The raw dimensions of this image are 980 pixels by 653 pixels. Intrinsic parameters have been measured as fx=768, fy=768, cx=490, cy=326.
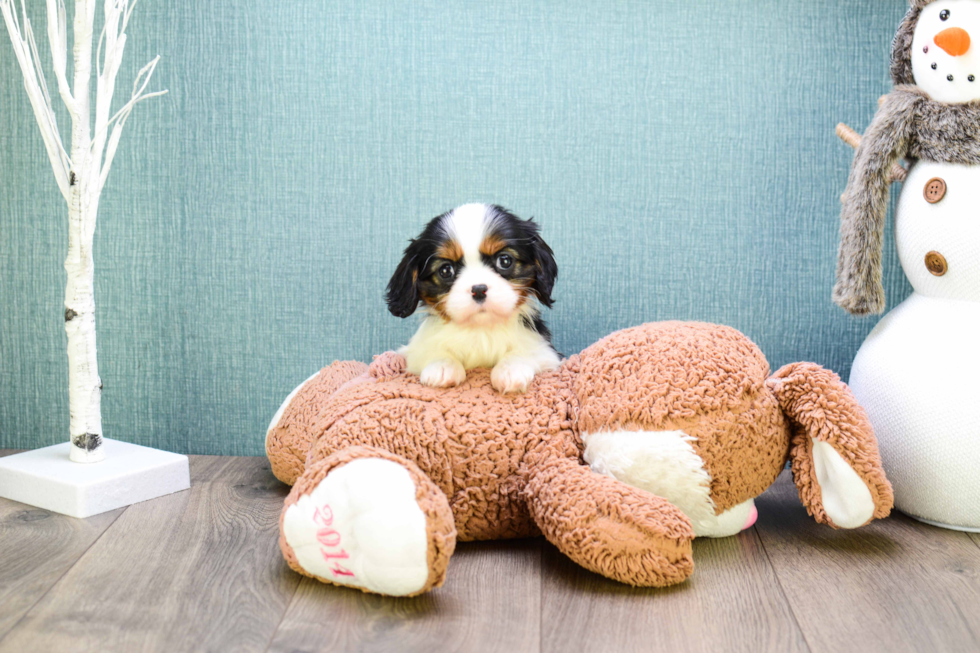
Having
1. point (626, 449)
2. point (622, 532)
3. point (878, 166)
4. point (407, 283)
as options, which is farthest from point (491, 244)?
point (878, 166)

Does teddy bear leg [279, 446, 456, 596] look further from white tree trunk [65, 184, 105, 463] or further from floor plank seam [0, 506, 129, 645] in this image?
white tree trunk [65, 184, 105, 463]

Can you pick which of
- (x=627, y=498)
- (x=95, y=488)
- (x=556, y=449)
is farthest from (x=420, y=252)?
(x=95, y=488)

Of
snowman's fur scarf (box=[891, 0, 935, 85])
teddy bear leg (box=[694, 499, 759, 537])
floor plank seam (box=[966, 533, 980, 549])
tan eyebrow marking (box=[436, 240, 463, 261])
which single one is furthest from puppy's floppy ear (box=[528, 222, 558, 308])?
floor plank seam (box=[966, 533, 980, 549])

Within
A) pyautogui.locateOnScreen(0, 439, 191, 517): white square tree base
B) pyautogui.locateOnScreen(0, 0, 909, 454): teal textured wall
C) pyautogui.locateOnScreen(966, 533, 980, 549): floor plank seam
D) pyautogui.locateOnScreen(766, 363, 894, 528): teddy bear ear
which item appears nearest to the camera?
pyautogui.locateOnScreen(766, 363, 894, 528): teddy bear ear

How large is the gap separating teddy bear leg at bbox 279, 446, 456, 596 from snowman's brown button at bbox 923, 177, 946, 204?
0.99 meters

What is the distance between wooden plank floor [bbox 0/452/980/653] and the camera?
3.20ft

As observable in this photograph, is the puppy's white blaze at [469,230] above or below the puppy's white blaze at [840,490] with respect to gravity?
above

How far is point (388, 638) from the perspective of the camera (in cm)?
97

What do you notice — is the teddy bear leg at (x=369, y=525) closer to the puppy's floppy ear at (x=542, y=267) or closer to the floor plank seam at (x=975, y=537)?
the puppy's floppy ear at (x=542, y=267)

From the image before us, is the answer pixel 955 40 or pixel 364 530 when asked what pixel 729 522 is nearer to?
pixel 364 530

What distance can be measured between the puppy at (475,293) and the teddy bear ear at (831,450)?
42cm

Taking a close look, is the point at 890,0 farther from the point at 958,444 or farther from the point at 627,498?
the point at 627,498

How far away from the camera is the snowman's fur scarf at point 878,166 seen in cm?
133

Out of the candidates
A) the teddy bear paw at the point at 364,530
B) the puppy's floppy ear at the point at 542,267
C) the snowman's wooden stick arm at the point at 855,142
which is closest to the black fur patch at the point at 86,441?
the teddy bear paw at the point at 364,530
